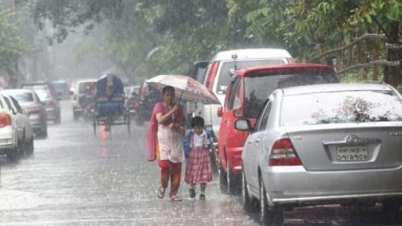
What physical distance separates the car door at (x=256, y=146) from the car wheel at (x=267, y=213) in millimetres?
326

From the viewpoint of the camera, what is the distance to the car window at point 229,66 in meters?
20.7

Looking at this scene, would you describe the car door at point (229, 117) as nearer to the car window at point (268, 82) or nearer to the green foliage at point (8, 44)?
the car window at point (268, 82)

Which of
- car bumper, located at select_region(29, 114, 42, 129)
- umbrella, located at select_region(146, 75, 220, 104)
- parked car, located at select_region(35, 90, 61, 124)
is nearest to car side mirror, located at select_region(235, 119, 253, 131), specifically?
umbrella, located at select_region(146, 75, 220, 104)

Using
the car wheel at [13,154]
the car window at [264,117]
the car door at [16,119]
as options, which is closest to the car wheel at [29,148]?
the car door at [16,119]

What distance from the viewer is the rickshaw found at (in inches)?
1474

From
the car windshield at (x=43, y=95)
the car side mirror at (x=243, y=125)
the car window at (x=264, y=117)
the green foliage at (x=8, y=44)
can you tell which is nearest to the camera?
the car window at (x=264, y=117)

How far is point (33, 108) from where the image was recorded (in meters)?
37.3

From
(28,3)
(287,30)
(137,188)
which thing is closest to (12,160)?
A: (287,30)

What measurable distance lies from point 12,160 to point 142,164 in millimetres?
4425

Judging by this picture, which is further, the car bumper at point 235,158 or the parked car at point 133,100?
the parked car at point 133,100

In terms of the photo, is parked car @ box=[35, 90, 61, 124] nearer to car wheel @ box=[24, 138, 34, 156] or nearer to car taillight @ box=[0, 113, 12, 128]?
car wheel @ box=[24, 138, 34, 156]

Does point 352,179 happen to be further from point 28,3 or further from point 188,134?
point 28,3

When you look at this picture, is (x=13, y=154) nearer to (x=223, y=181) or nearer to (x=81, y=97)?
(x=223, y=181)

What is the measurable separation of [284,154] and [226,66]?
29.6ft
